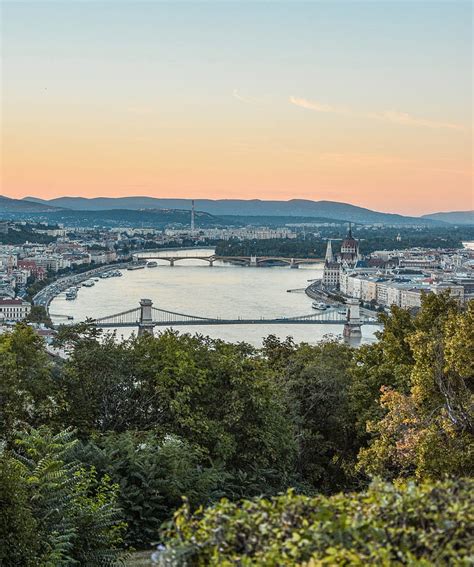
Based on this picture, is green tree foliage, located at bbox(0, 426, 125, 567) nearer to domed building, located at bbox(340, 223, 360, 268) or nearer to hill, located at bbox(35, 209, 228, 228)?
domed building, located at bbox(340, 223, 360, 268)

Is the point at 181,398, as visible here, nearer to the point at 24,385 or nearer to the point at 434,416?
the point at 24,385

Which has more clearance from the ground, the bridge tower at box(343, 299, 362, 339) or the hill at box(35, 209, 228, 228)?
the hill at box(35, 209, 228, 228)

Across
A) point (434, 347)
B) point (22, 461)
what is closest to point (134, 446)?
point (22, 461)

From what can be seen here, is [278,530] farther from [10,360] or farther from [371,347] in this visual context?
[371,347]

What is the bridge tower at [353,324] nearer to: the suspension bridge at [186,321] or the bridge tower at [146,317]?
the suspension bridge at [186,321]

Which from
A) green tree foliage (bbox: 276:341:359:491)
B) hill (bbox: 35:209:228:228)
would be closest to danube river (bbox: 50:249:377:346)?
green tree foliage (bbox: 276:341:359:491)

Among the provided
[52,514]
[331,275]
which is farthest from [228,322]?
[331,275]

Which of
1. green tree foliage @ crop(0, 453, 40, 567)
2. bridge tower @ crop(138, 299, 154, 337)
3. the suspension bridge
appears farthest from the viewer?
the suspension bridge
